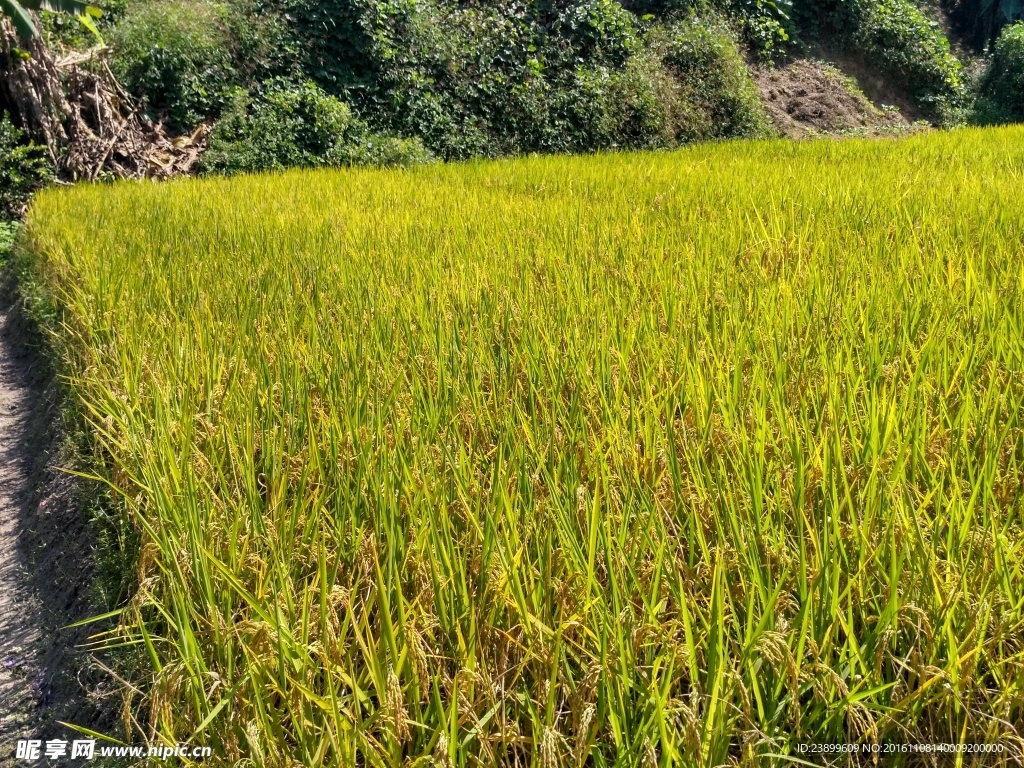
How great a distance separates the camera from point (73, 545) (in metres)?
1.68

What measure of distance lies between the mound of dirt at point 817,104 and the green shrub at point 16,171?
27.0ft

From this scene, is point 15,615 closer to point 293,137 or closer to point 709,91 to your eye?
point 293,137

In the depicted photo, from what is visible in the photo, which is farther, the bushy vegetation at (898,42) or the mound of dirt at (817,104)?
the bushy vegetation at (898,42)

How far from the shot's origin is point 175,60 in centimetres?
710

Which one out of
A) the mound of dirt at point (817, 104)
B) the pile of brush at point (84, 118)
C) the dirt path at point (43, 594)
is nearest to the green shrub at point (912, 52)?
the mound of dirt at point (817, 104)

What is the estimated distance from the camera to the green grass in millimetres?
863

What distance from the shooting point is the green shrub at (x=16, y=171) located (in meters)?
5.78

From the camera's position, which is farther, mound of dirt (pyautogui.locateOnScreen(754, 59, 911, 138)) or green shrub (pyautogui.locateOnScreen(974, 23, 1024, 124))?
green shrub (pyautogui.locateOnScreen(974, 23, 1024, 124))

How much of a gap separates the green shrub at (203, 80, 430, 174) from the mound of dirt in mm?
5310

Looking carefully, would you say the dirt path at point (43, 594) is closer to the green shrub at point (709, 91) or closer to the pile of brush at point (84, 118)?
the pile of brush at point (84, 118)

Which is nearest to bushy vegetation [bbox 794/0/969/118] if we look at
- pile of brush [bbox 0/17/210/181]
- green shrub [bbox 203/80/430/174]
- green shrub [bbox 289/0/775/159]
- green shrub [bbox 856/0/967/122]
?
green shrub [bbox 856/0/967/122]

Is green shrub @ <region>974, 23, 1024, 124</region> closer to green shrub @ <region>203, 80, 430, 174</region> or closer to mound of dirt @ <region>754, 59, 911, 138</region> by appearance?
mound of dirt @ <region>754, 59, 911, 138</region>

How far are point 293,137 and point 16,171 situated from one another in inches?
92.5

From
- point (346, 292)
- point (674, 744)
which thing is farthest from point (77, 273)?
point (674, 744)
